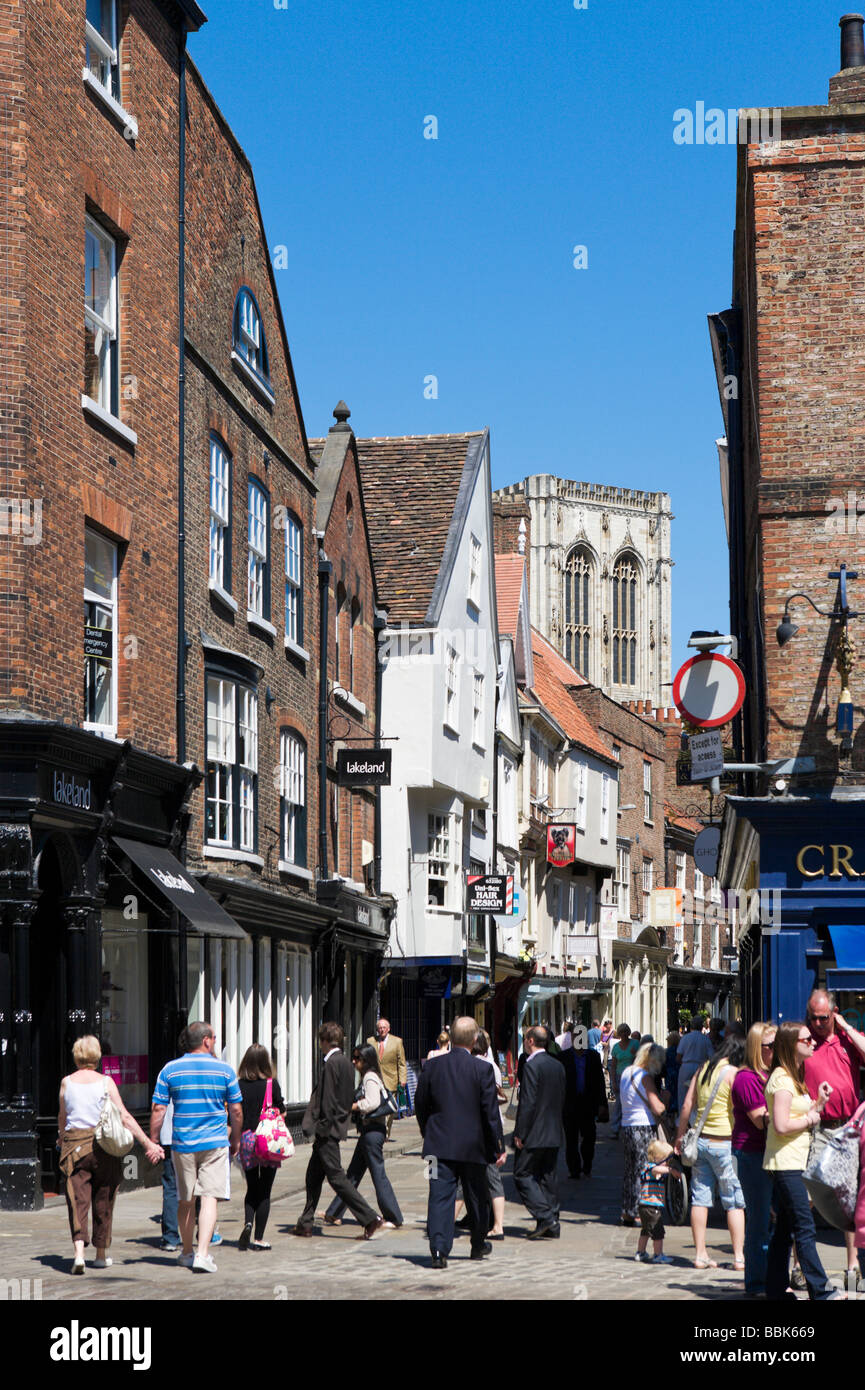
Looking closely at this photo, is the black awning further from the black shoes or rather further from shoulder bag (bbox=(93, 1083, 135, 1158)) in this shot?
shoulder bag (bbox=(93, 1083, 135, 1158))

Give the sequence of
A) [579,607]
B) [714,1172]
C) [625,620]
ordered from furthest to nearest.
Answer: [625,620], [579,607], [714,1172]

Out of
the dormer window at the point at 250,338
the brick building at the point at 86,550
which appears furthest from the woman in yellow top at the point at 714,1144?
the dormer window at the point at 250,338

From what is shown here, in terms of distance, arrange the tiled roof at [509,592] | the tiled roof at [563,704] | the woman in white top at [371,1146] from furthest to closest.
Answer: the tiled roof at [563,704] → the tiled roof at [509,592] → the woman in white top at [371,1146]

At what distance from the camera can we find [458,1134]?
12883 mm

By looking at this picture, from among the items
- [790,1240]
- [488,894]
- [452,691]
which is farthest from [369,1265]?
[488,894]

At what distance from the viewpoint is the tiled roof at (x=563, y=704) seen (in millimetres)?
54719

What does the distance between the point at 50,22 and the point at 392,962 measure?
805 inches

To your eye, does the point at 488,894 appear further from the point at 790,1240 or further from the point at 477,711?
the point at 790,1240

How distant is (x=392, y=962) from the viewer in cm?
3422

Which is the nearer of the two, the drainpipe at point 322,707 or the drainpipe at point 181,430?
the drainpipe at point 181,430

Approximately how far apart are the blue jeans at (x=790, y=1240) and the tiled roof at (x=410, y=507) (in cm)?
2458

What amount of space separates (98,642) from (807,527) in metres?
7.04

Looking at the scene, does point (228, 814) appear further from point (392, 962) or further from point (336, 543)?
point (392, 962)

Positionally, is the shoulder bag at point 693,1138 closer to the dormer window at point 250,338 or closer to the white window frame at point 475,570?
the dormer window at point 250,338
